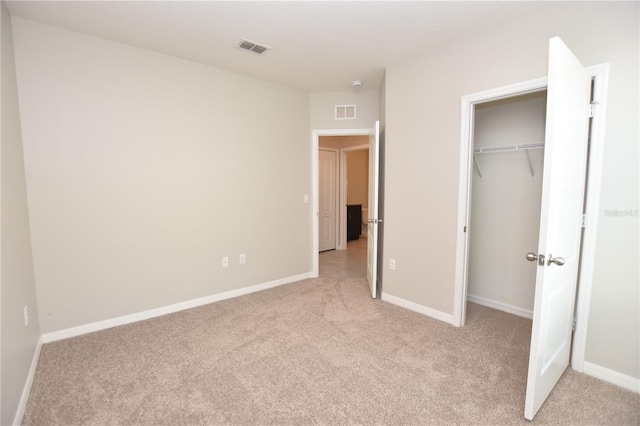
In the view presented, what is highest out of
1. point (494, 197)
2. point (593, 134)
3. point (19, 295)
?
point (593, 134)

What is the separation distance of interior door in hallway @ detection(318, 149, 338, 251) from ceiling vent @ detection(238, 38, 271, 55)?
10.1 ft

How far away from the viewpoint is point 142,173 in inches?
114

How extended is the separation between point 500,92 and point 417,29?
827 millimetres

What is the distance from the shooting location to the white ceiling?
2143 mm

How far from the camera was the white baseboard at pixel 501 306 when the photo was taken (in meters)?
3.02

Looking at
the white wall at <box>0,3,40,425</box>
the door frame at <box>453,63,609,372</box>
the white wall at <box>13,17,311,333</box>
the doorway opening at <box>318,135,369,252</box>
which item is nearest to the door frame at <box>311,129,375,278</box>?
the white wall at <box>13,17,311,333</box>

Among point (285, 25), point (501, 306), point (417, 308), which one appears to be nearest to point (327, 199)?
point (417, 308)

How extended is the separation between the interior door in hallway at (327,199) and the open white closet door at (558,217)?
14.1 ft

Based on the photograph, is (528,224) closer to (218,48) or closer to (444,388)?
(444,388)

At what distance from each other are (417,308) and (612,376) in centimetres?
146

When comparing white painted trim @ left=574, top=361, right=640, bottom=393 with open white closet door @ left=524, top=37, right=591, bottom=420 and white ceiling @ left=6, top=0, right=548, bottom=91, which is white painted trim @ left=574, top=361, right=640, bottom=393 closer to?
open white closet door @ left=524, top=37, right=591, bottom=420

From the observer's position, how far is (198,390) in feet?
6.39

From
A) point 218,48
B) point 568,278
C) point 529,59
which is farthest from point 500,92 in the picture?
point 218,48

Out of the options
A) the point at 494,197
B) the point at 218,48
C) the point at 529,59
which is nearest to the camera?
the point at 529,59
